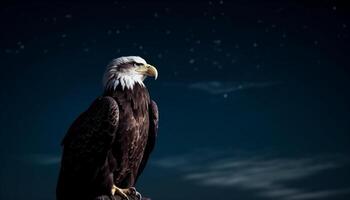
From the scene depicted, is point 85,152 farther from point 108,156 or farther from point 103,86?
point 103,86

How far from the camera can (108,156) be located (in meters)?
6.64

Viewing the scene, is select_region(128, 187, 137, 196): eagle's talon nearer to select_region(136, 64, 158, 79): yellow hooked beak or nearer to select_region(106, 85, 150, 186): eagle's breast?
select_region(106, 85, 150, 186): eagle's breast

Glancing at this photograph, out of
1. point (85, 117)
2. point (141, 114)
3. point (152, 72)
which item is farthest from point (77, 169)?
point (152, 72)

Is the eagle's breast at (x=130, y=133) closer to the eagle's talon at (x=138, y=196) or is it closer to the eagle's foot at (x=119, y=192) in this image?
the eagle's foot at (x=119, y=192)

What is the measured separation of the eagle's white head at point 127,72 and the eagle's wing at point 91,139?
1.28 feet

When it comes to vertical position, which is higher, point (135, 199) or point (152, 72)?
point (152, 72)

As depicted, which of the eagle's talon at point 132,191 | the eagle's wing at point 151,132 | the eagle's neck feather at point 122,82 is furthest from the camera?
the eagle's wing at point 151,132

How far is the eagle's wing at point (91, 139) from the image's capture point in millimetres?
6602

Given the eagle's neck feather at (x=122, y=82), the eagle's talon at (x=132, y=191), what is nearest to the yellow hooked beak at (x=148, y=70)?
the eagle's neck feather at (x=122, y=82)

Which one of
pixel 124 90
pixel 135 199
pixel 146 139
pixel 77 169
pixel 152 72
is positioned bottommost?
pixel 135 199

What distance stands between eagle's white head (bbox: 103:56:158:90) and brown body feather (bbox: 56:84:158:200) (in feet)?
0.48

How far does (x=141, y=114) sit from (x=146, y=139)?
40cm

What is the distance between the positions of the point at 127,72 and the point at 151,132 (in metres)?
1.02

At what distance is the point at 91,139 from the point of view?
6.71 meters
